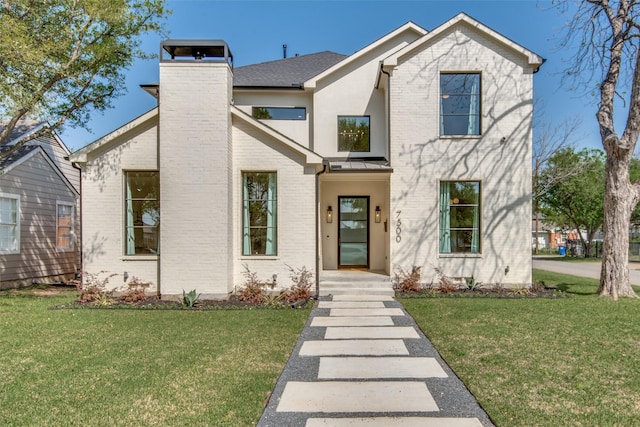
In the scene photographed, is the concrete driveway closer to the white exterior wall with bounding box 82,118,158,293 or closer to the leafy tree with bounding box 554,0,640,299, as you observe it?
the leafy tree with bounding box 554,0,640,299

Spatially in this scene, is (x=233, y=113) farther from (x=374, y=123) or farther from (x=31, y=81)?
(x=31, y=81)

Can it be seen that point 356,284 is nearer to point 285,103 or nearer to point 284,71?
point 285,103

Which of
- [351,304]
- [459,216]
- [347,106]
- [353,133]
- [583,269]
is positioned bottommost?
[583,269]

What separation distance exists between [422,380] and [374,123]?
868cm

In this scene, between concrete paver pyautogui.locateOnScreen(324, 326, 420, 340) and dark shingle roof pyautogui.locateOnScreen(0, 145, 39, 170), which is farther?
dark shingle roof pyautogui.locateOnScreen(0, 145, 39, 170)

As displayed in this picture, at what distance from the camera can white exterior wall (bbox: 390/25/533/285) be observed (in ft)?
33.7

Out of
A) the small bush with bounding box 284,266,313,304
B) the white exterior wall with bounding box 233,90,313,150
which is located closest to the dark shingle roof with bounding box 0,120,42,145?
the white exterior wall with bounding box 233,90,313,150

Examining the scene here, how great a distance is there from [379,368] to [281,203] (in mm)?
5542

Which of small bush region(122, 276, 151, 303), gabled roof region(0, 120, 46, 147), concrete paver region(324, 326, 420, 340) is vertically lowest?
concrete paver region(324, 326, 420, 340)

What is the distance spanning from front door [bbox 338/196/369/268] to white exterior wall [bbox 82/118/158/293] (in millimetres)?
5570

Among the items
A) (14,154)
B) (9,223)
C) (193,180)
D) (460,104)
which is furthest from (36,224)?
(460,104)

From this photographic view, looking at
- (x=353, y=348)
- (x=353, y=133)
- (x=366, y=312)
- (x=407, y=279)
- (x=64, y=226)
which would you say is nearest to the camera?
(x=353, y=348)

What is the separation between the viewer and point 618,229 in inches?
368

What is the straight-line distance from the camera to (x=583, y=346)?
534 cm
